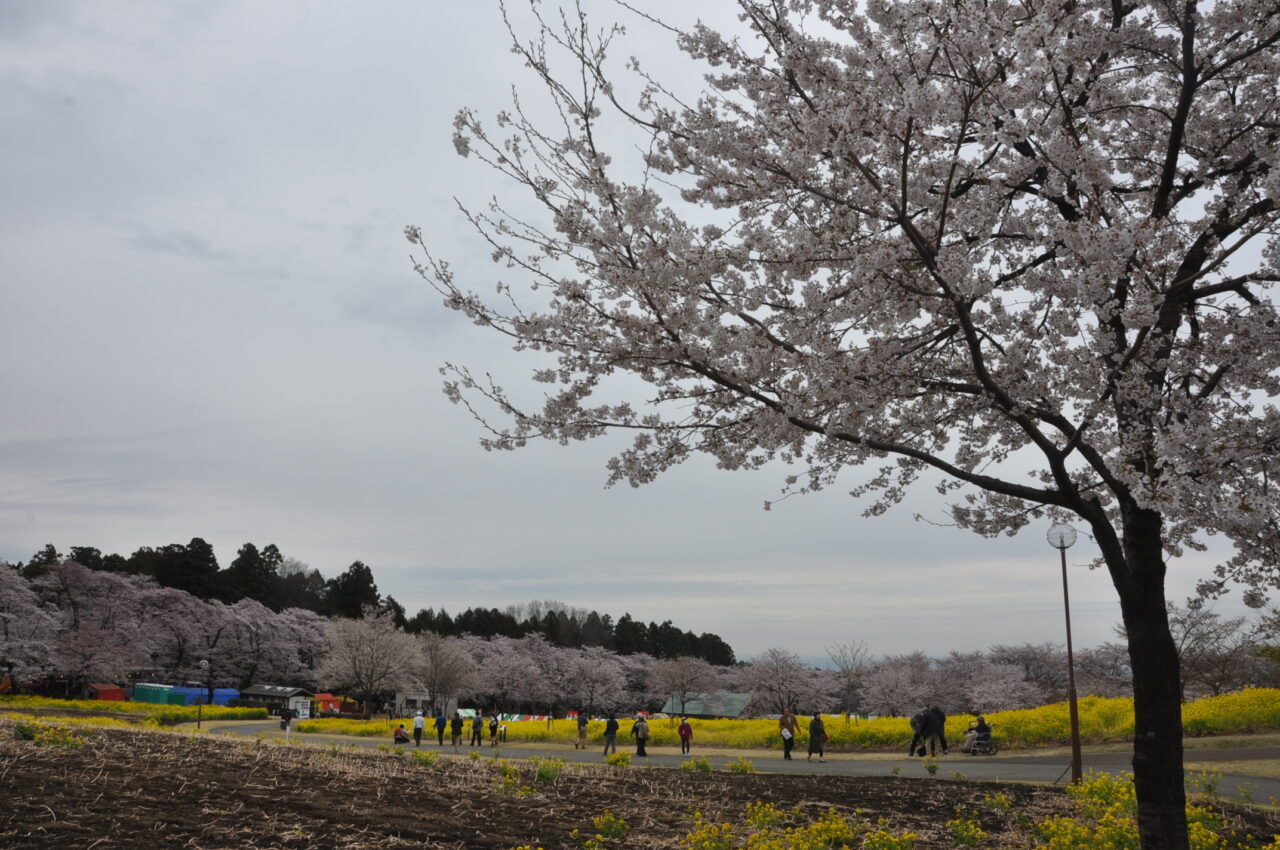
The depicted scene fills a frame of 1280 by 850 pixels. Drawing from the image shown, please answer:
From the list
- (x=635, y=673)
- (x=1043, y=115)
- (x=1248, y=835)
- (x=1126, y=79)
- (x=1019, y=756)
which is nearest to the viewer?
(x=1043, y=115)

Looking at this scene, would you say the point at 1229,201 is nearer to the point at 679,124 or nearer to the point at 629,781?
the point at 679,124

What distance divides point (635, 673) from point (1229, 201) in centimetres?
6955

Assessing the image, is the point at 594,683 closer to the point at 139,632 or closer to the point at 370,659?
the point at 370,659

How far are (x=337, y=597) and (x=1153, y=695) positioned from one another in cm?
7457

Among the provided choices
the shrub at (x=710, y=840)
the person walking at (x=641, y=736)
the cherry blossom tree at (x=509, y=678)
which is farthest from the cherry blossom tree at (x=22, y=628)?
the shrub at (x=710, y=840)

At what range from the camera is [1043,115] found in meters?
4.71

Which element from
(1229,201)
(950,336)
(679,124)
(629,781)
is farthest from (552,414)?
(629,781)

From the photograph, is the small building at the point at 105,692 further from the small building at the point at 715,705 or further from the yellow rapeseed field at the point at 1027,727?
the small building at the point at 715,705

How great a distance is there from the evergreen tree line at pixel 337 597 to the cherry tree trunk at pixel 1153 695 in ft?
160

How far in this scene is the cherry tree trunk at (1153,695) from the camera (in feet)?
14.9

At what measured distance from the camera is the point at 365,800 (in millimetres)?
7676

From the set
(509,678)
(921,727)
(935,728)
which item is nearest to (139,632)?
(509,678)

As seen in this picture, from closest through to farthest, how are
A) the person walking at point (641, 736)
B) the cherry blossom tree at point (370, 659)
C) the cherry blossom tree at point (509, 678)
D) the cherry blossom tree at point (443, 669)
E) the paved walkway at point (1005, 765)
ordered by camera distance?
the paved walkway at point (1005, 765) < the person walking at point (641, 736) < the cherry blossom tree at point (370, 659) < the cherry blossom tree at point (443, 669) < the cherry blossom tree at point (509, 678)

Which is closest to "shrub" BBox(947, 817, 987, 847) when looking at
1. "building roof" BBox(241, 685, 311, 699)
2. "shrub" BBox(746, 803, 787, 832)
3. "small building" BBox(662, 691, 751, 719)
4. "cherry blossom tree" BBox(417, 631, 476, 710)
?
"shrub" BBox(746, 803, 787, 832)
